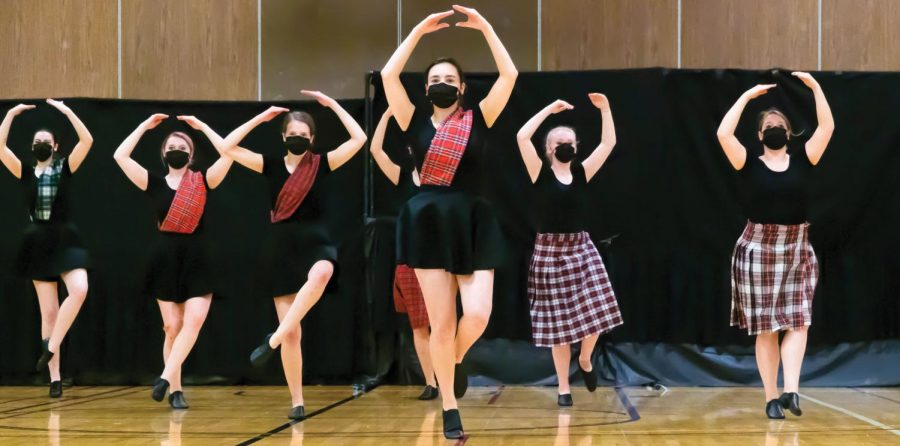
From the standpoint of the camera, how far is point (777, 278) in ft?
17.6

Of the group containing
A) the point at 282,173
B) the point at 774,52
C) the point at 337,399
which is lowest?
the point at 337,399

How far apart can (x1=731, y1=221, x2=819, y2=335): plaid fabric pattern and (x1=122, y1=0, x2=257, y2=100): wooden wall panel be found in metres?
4.83

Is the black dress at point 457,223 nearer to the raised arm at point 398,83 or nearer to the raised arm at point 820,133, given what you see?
the raised arm at point 398,83

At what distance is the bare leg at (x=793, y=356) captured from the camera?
5.27m

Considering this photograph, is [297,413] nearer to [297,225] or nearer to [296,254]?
[296,254]

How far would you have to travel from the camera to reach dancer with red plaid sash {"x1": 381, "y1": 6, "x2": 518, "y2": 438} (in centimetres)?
429

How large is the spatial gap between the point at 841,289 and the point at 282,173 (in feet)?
13.4

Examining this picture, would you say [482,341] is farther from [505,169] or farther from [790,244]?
[790,244]

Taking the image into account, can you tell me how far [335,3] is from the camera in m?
8.84

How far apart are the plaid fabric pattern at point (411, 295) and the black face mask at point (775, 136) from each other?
2.40 metres

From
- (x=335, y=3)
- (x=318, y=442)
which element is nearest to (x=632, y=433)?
(x=318, y=442)

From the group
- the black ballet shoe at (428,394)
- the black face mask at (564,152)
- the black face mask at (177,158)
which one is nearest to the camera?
the black face mask at (177,158)

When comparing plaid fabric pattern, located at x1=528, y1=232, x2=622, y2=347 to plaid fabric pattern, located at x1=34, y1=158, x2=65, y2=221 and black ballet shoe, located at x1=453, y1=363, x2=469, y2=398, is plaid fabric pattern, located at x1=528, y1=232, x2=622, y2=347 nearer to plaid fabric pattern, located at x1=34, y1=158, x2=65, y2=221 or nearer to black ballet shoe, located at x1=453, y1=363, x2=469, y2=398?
black ballet shoe, located at x1=453, y1=363, x2=469, y2=398

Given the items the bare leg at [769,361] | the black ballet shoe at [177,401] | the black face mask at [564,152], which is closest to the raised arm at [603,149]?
the black face mask at [564,152]
